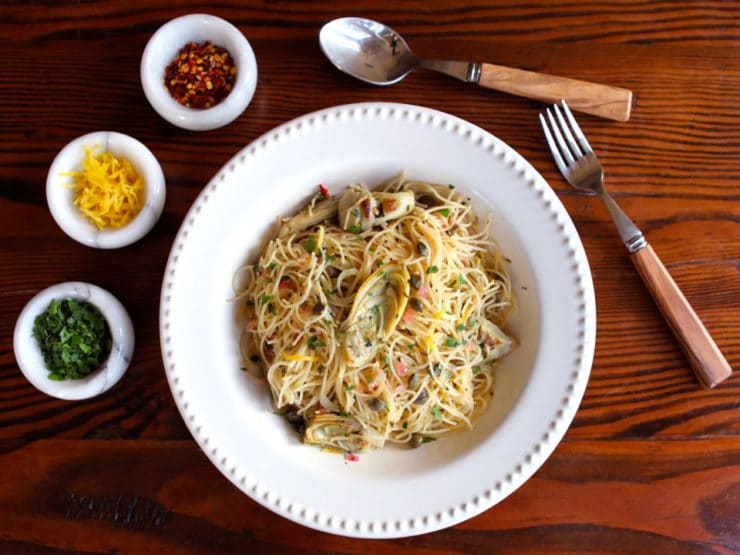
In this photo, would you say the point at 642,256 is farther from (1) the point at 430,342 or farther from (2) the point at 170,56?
(2) the point at 170,56

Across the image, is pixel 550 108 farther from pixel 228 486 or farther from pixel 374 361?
pixel 228 486

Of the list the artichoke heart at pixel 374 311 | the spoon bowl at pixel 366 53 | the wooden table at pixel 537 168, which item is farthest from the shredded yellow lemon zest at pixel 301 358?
the spoon bowl at pixel 366 53

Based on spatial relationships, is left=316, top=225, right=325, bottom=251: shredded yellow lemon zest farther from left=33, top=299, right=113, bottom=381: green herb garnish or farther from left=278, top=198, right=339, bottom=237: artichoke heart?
left=33, top=299, right=113, bottom=381: green herb garnish

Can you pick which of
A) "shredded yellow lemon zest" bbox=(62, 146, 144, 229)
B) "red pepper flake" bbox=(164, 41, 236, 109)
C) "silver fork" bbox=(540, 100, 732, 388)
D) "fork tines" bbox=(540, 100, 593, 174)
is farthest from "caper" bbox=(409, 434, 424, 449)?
"red pepper flake" bbox=(164, 41, 236, 109)

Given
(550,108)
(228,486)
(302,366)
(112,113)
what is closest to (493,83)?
(550,108)

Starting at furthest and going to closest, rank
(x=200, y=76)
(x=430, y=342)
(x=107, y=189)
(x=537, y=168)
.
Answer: (x=537, y=168) → (x=200, y=76) → (x=107, y=189) → (x=430, y=342)

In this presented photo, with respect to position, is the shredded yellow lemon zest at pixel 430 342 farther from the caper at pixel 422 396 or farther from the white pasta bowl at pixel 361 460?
the white pasta bowl at pixel 361 460

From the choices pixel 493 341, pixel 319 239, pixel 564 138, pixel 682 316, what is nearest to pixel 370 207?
pixel 319 239
